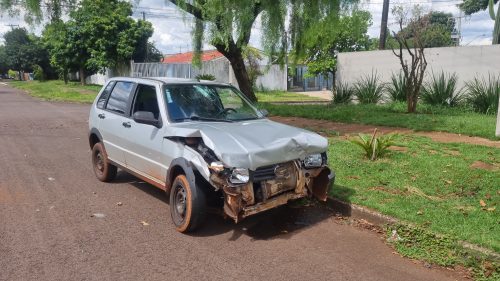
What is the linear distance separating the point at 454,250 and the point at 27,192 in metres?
5.60

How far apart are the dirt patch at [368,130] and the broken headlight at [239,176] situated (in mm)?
5983

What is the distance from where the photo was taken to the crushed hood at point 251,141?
472 cm

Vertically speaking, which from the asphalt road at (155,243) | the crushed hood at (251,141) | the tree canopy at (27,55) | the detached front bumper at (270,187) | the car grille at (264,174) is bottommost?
the asphalt road at (155,243)

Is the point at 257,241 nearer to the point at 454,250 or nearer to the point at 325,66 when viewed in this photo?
the point at 454,250

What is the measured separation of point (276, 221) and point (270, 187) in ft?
2.59

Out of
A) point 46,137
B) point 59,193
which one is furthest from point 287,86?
point 59,193

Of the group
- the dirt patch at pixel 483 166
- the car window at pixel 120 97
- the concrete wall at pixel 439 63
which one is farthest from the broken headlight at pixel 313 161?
the concrete wall at pixel 439 63

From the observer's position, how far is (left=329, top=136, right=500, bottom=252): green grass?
503cm

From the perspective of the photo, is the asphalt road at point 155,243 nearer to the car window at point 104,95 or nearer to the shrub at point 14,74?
the car window at point 104,95

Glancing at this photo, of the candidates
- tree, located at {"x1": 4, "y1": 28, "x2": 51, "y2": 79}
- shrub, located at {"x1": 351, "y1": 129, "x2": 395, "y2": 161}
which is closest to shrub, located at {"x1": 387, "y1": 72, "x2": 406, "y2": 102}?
shrub, located at {"x1": 351, "y1": 129, "x2": 395, "y2": 161}

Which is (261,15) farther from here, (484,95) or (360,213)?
(484,95)

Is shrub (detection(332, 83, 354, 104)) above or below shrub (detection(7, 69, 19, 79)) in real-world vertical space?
below

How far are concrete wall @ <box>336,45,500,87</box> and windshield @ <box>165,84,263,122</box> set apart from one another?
1129 centimetres

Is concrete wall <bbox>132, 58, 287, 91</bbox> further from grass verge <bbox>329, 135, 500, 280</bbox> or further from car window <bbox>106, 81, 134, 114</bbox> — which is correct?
car window <bbox>106, 81, 134, 114</bbox>
